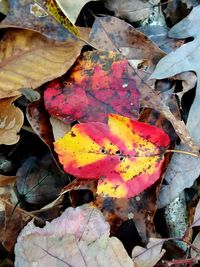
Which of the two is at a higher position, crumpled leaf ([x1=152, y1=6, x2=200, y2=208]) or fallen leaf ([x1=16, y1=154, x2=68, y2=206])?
crumpled leaf ([x1=152, y1=6, x2=200, y2=208])

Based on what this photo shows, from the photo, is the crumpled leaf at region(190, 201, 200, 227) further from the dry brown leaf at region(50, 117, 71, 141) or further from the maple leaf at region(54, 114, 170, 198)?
the dry brown leaf at region(50, 117, 71, 141)

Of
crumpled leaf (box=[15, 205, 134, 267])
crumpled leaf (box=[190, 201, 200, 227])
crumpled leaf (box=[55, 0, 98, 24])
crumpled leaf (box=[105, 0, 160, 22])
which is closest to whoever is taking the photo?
crumpled leaf (box=[15, 205, 134, 267])

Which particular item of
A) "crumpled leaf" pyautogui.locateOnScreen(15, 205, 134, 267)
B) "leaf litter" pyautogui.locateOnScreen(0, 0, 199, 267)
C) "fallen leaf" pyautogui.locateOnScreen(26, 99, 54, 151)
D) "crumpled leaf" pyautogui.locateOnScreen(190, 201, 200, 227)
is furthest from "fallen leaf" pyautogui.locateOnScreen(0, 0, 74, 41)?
"crumpled leaf" pyautogui.locateOnScreen(190, 201, 200, 227)

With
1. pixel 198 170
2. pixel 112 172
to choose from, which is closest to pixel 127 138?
pixel 112 172

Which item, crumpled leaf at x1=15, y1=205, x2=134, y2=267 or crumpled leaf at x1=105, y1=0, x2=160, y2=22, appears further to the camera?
crumpled leaf at x1=105, y1=0, x2=160, y2=22

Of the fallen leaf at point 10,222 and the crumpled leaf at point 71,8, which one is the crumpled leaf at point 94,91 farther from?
the fallen leaf at point 10,222

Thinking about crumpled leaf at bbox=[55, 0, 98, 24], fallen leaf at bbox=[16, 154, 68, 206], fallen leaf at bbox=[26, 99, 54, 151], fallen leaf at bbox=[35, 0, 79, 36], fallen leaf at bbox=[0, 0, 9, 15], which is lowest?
fallen leaf at bbox=[16, 154, 68, 206]

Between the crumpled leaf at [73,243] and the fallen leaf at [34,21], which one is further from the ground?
the fallen leaf at [34,21]

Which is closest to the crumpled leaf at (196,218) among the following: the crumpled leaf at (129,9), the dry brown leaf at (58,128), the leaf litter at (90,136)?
the leaf litter at (90,136)

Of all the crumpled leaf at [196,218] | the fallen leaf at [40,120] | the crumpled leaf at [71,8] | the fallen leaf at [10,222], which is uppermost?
the crumpled leaf at [71,8]
